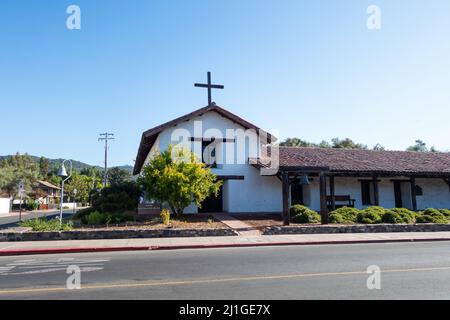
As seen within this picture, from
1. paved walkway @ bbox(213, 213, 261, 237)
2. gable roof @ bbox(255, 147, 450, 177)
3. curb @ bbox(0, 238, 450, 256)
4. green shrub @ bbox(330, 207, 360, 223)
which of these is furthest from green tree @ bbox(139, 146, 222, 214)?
green shrub @ bbox(330, 207, 360, 223)

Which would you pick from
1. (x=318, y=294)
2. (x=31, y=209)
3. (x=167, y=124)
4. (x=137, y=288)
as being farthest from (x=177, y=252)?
(x=31, y=209)

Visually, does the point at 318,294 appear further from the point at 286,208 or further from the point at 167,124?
the point at 167,124

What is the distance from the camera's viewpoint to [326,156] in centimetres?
2416

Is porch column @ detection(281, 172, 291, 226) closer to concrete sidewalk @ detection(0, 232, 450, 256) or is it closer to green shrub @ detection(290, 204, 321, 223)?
concrete sidewalk @ detection(0, 232, 450, 256)

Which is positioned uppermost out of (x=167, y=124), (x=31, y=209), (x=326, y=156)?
(x=167, y=124)

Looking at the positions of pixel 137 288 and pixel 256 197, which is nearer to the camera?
pixel 137 288

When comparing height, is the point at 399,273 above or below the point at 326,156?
below

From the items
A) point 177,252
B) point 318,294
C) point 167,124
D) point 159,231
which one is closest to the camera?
point 318,294

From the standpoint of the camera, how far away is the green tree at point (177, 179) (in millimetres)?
16375

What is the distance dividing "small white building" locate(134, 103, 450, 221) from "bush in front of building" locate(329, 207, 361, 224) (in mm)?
1474

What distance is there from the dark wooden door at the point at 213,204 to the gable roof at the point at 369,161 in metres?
4.56

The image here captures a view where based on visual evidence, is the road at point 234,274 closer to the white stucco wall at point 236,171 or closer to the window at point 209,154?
the white stucco wall at point 236,171

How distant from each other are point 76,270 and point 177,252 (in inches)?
142

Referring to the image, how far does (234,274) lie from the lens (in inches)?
296
